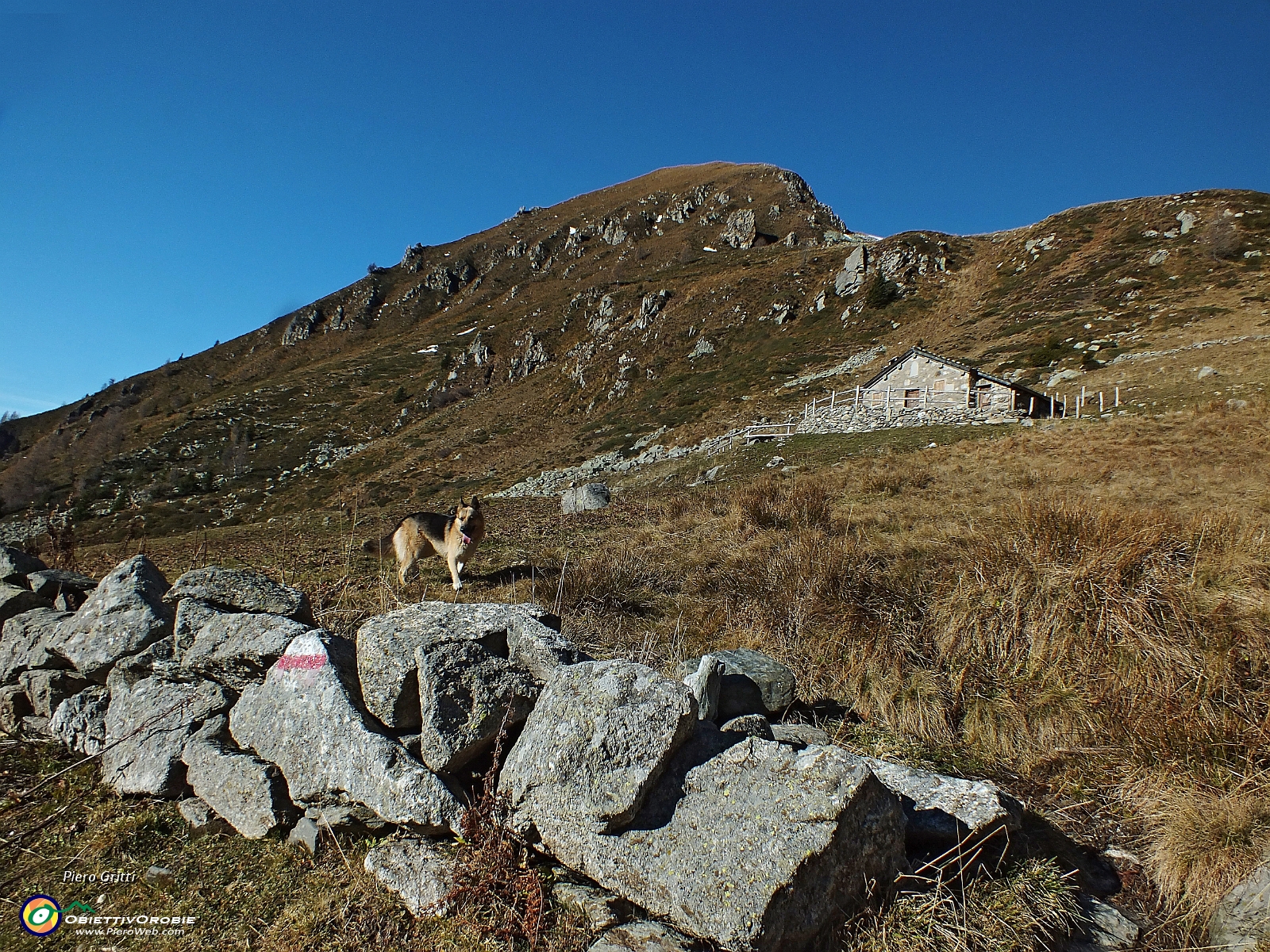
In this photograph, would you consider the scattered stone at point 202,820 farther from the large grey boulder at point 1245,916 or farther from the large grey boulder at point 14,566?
the large grey boulder at point 1245,916

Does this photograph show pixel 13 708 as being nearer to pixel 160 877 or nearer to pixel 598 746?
pixel 160 877

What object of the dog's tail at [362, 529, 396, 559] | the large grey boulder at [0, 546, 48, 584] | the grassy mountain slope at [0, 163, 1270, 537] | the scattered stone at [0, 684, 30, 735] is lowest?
the scattered stone at [0, 684, 30, 735]

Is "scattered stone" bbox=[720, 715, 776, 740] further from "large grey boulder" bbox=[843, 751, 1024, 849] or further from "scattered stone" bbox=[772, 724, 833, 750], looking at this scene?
"large grey boulder" bbox=[843, 751, 1024, 849]

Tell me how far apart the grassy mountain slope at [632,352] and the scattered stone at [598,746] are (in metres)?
24.2

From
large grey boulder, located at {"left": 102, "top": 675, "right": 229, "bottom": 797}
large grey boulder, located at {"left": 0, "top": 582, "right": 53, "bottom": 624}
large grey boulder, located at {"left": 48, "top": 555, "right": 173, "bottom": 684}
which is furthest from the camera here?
large grey boulder, located at {"left": 0, "top": 582, "right": 53, "bottom": 624}

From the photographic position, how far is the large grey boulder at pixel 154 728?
13.5ft

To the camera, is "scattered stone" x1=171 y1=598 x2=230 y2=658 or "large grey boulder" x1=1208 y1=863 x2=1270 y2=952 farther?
"scattered stone" x1=171 y1=598 x2=230 y2=658

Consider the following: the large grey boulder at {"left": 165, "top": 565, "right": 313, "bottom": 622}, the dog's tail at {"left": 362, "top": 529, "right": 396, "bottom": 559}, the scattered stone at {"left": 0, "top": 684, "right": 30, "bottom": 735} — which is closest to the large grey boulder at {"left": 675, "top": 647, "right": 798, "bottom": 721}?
the large grey boulder at {"left": 165, "top": 565, "right": 313, "bottom": 622}

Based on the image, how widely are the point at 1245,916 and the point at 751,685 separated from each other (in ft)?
8.94

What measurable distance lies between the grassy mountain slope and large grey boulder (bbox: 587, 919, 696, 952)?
24.9 metres

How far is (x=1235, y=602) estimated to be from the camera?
16.5 ft

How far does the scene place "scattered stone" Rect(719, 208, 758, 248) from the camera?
333ft

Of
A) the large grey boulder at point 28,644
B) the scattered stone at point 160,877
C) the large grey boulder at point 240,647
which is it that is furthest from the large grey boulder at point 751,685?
the large grey boulder at point 28,644

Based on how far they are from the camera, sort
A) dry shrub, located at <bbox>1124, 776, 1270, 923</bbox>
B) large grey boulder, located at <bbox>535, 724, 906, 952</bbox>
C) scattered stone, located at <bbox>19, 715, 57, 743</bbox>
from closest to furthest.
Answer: large grey boulder, located at <bbox>535, 724, 906, 952</bbox> < dry shrub, located at <bbox>1124, 776, 1270, 923</bbox> < scattered stone, located at <bbox>19, 715, 57, 743</bbox>
